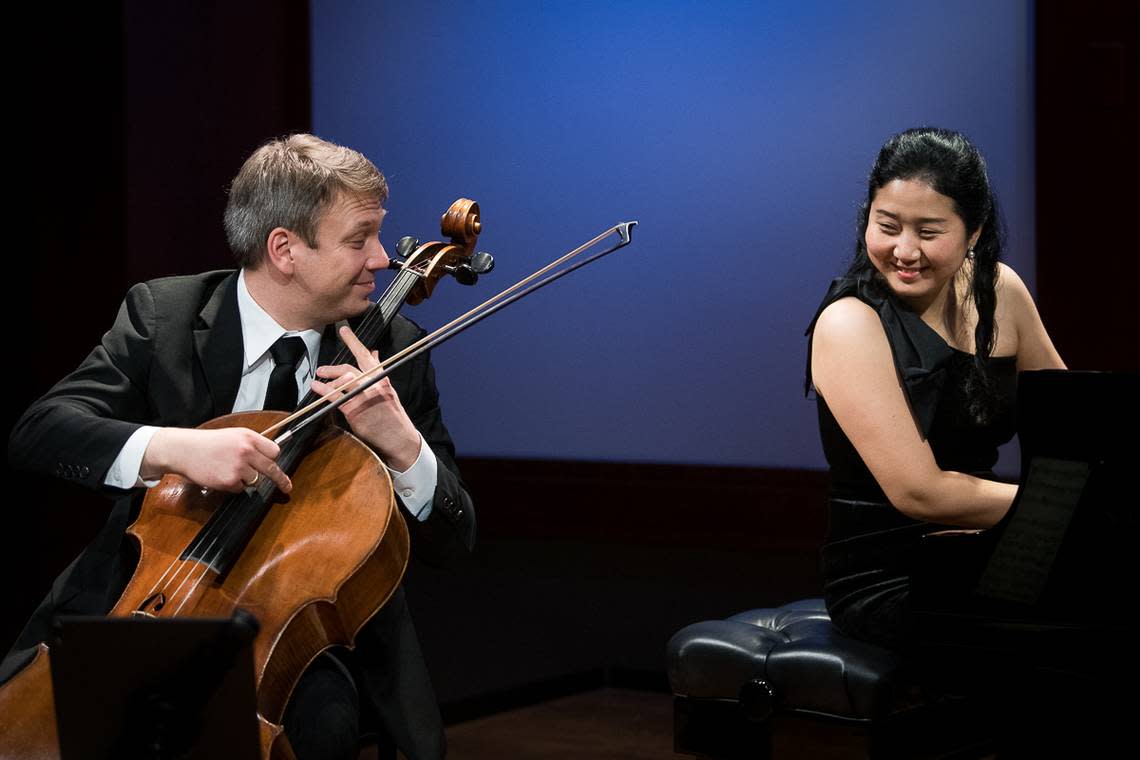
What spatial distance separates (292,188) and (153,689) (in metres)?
0.87

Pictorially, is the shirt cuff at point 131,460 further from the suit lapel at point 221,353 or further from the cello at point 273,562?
the suit lapel at point 221,353

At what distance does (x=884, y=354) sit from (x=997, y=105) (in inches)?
80.6

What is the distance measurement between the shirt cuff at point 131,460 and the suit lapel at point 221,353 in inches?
→ 6.1

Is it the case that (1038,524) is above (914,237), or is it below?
below

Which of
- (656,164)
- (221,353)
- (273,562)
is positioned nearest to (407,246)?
(221,353)

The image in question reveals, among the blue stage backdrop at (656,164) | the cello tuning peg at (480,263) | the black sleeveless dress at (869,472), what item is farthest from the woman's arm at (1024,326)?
the blue stage backdrop at (656,164)

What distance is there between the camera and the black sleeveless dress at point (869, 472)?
217 centimetres

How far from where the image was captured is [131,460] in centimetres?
185

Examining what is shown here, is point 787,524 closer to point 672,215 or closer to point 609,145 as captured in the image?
point 672,215

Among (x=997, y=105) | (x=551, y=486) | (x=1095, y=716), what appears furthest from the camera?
(x=551, y=486)

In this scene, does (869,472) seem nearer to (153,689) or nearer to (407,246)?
(407,246)

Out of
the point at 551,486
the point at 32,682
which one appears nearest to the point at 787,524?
the point at 551,486

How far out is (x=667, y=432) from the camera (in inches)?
178

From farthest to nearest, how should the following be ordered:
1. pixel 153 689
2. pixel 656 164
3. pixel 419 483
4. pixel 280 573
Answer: pixel 656 164, pixel 419 483, pixel 280 573, pixel 153 689
